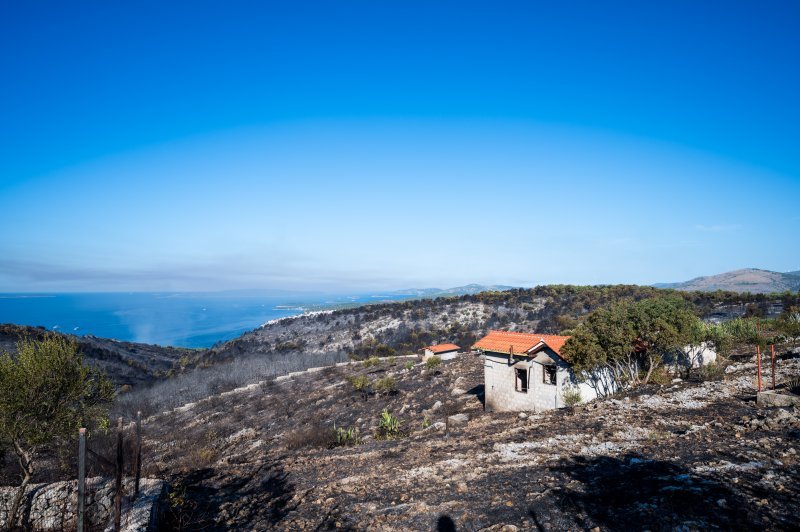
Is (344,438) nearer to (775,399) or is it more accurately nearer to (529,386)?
(529,386)

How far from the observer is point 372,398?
89.6 feet

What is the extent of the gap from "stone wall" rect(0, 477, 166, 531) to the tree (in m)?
0.31

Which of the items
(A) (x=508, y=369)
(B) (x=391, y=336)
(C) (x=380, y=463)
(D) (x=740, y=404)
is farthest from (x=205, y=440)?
(B) (x=391, y=336)

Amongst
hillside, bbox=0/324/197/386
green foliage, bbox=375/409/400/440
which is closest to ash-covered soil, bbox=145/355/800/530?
green foliage, bbox=375/409/400/440

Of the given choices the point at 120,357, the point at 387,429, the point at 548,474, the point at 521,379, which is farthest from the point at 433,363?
the point at 120,357

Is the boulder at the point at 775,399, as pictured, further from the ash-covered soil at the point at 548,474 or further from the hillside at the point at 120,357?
the hillside at the point at 120,357

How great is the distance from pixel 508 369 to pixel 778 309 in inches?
1417

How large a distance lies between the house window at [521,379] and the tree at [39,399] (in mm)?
16619

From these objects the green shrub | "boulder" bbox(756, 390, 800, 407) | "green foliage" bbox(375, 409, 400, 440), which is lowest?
"green foliage" bbox(375, 409, 400, 440)

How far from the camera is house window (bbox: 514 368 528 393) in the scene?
64.1 feet

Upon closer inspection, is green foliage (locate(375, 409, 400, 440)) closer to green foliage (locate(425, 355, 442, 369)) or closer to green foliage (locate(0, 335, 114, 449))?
green foliage (locate(0, 335, 114, 449))

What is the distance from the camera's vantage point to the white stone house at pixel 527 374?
18.4 meters

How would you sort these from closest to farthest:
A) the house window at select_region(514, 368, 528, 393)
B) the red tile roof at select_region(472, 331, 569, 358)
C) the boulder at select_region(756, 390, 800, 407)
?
the boulder at select_region(756, 390, 800, 407), the red tile roof at select_region(472, 331, 569, 358), the house window at select_region(514, 368, 528, 393)

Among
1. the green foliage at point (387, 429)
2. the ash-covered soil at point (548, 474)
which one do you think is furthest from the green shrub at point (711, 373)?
the green foliage at point (387, 429)
